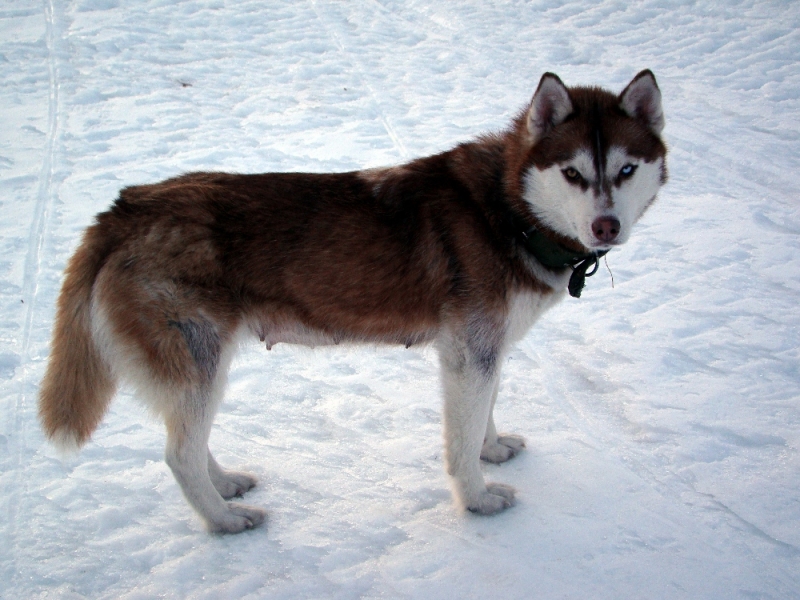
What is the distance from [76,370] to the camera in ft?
9.06

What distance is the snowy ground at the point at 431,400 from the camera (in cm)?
281

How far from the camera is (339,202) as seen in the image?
3004 mm

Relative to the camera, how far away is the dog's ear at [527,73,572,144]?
282 centimetres

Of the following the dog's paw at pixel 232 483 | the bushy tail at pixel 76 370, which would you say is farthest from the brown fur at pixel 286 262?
the dog's paw at pixel 232 483

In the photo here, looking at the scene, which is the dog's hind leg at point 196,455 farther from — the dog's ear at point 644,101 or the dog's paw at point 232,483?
the dog's ear at point 644,101

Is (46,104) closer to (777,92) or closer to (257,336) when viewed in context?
(257,336)

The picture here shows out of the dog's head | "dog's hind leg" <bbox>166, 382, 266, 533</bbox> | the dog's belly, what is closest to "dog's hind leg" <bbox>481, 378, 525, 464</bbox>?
the dog's belly

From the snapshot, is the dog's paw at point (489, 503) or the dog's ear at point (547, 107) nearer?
the dog's ear at point (547, 107)

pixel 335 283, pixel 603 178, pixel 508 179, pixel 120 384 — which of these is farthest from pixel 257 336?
pixel 603 178

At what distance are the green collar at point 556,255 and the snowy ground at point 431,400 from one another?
1069 millimetres

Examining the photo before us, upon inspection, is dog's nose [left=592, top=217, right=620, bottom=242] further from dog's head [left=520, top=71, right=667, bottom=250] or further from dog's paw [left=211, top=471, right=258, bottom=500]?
dog's paw [left=211, top=471, right=258, bottom=500]

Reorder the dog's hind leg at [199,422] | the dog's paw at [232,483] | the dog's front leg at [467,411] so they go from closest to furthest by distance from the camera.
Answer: the dog's hind leg at [199,422] → the dog's front leg at [467,411] → the dog's paw at [232,483]

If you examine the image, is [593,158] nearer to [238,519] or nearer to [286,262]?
[286,262]

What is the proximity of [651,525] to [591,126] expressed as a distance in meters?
1.83
